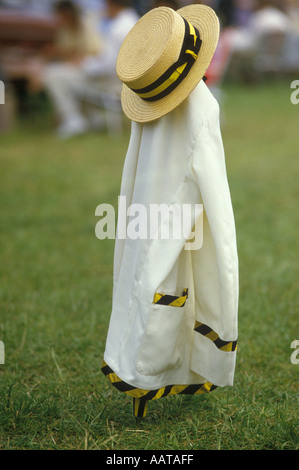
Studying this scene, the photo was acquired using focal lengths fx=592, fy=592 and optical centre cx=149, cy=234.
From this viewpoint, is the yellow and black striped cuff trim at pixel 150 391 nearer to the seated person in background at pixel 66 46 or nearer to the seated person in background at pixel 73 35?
the seated person in background at pixel 66 46

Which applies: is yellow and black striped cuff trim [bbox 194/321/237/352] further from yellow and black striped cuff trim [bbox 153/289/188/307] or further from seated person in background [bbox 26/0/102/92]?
seated person in background [bbox 26/0/102/92]

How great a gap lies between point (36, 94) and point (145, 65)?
25.3 feet

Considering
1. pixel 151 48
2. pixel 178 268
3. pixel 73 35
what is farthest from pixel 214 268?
pixel 73 35

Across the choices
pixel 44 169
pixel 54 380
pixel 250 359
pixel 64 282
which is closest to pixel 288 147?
pixel 44 169

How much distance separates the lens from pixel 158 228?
1.62 metres

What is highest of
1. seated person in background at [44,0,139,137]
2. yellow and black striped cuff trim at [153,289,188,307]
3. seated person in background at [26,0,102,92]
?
seated person in background at [26,0,102,92]

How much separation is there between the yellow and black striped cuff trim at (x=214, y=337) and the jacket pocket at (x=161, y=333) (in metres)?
0.08

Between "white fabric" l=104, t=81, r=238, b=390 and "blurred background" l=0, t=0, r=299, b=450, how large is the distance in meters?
0.26

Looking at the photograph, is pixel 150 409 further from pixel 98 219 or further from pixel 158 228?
pixel 98 219

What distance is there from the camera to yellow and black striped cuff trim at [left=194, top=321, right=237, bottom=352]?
1635mm

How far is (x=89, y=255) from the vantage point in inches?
139
